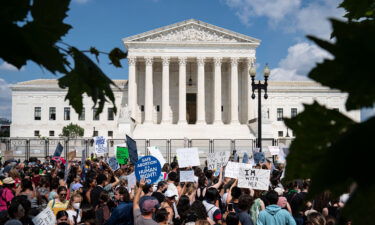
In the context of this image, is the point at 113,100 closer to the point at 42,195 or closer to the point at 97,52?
the point at 97,52

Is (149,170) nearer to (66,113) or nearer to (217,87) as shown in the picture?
(217,87)

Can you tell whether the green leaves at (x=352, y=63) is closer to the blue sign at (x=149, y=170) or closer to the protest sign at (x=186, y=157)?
the blue sign at (x=149, y=170)

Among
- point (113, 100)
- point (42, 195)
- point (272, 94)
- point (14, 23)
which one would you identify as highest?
point (272, 94)

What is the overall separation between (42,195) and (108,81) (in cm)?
801

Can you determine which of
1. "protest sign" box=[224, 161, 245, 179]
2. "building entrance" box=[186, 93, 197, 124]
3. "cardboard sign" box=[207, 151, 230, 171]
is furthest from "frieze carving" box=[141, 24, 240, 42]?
"protest sign" box=[224, 161, 245, 179]

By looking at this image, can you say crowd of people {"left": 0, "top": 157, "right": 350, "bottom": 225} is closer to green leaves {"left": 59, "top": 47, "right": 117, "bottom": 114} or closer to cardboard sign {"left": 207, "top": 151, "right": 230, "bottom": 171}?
cardboard sign {"left": 207, "top": 151, "right": 230, "bottom": 171}

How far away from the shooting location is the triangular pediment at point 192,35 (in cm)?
5053

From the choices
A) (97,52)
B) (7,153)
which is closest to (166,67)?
(7,153)

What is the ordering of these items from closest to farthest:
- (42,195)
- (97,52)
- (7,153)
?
1. (97,52)
2. (42,195)
3. (7,153)

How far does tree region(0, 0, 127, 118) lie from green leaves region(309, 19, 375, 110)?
21.8 inches

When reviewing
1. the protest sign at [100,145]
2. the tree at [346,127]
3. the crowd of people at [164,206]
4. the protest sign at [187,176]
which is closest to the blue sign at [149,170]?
the crowd of people at [164,206]

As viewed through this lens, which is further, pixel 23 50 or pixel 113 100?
pixel 113 100

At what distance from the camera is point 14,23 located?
0.80 m

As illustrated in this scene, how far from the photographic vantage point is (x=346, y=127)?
663mm
